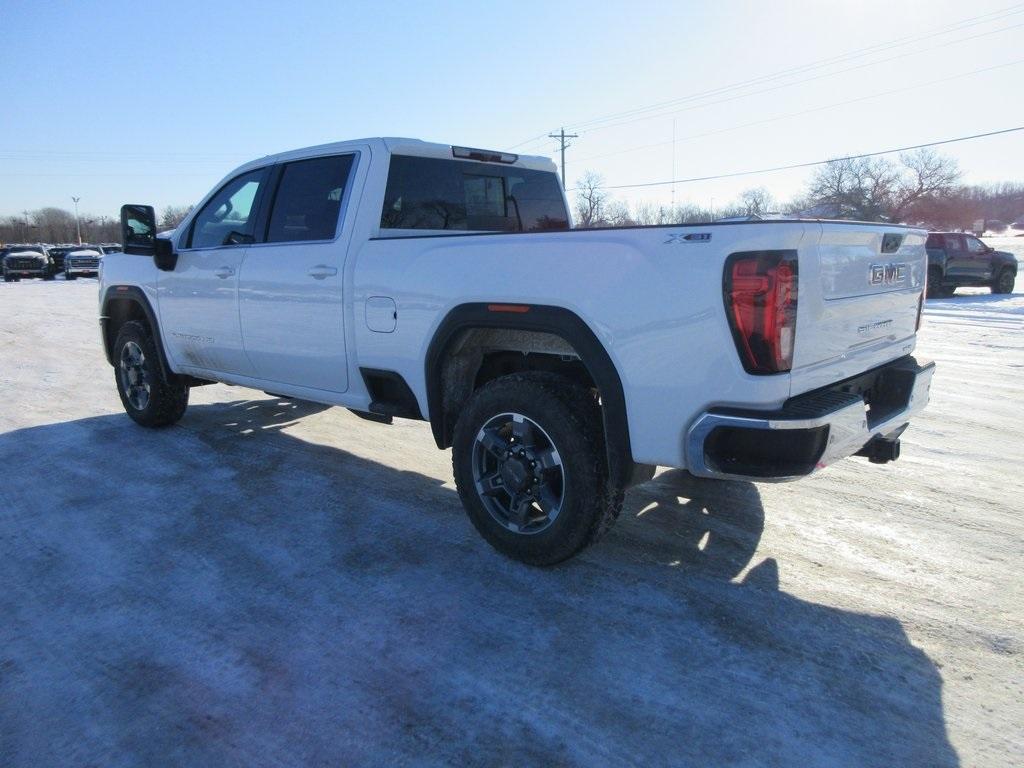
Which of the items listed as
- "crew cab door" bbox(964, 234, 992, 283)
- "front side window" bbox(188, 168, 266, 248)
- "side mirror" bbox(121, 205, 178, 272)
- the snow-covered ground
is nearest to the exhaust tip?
the snow-covered ground

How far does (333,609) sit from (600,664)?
116cm

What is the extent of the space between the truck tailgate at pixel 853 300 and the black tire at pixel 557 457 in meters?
0.91

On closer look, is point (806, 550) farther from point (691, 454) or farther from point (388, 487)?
point (388, 487)

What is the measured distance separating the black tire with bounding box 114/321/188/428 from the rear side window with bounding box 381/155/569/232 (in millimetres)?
2799

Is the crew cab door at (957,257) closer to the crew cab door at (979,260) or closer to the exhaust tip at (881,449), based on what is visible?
the crew cab door at (979,260)

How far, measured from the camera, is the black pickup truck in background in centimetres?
1938

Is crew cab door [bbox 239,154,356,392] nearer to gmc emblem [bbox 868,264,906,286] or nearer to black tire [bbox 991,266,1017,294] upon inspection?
gmc emblem [bbox 868,264,906,286]

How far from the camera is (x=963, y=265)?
1972 centimetres

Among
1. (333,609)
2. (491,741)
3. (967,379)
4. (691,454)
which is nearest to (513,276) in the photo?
(691,454)

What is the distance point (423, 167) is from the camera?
445cm

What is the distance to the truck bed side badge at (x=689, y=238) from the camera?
2641mm

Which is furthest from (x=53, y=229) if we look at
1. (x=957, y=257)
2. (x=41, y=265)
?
(x=957, y=257)

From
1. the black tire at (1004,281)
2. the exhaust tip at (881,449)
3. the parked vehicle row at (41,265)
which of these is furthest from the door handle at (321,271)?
the parked vehicle row at (41,265)

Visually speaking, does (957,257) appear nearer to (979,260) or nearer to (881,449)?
(979,260)
